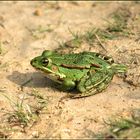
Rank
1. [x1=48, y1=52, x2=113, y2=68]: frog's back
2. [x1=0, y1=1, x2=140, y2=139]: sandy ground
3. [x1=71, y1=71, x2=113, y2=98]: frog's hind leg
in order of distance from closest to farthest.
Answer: [x1=0, y1=1, x2=140, y2=139]: sandy ground, [x1=71, y1=71, x2=113, y2=98]: frog's hind leg, [x1=48, y1=52, x2=113, y2=68]: frog's back

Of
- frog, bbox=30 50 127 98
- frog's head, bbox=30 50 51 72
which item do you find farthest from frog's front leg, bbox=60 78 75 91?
frog's head, bbox=30 50 51 72

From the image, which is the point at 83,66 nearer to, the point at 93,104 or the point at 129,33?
the point at 93,104

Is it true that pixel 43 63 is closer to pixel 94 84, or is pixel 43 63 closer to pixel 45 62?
pixel 45 62

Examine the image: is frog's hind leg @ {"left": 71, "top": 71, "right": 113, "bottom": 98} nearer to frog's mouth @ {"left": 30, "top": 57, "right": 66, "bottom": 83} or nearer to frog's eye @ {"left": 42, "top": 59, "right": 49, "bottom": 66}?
frog's mouth @ {"left": 30, "top": 57, "right": 66, "bottom": 83}

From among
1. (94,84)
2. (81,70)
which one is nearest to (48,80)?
(81,70)

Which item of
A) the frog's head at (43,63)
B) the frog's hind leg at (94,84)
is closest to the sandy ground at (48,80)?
the frog's hind leg at (94,84)

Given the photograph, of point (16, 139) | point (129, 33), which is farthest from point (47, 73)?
point (129, 33)
